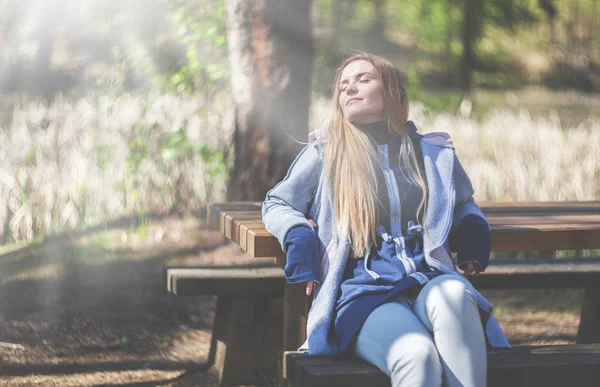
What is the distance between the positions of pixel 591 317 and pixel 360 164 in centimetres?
203

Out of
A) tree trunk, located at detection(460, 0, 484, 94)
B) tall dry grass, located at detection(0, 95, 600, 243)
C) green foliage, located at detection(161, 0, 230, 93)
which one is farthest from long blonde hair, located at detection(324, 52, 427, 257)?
tree trunk, located at detection(460, 0, 484, 94)

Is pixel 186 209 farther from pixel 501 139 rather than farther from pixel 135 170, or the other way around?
pixel 501 139

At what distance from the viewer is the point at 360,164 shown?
262cm

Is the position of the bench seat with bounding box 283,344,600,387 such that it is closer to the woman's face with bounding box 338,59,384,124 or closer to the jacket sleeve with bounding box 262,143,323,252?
the jacket sleeve with bounding box 262,143,323,252

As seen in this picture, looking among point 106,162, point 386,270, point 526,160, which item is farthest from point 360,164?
point 526,160

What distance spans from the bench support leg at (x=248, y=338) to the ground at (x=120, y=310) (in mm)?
91

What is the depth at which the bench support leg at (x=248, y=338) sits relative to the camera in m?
3.62

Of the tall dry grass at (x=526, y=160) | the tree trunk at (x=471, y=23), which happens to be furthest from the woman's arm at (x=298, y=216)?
the tree trunk at (x=471, y=23)

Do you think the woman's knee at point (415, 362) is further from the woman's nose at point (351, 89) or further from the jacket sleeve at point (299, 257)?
the woman's nose at point (351, 89)

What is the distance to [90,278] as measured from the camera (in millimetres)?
5207

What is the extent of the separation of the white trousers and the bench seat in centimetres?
6

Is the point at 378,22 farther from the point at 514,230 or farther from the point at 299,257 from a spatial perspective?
the point at 299,257

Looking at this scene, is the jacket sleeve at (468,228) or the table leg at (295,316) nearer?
the jacket sleeve at (468,228)

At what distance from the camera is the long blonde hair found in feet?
8.32
